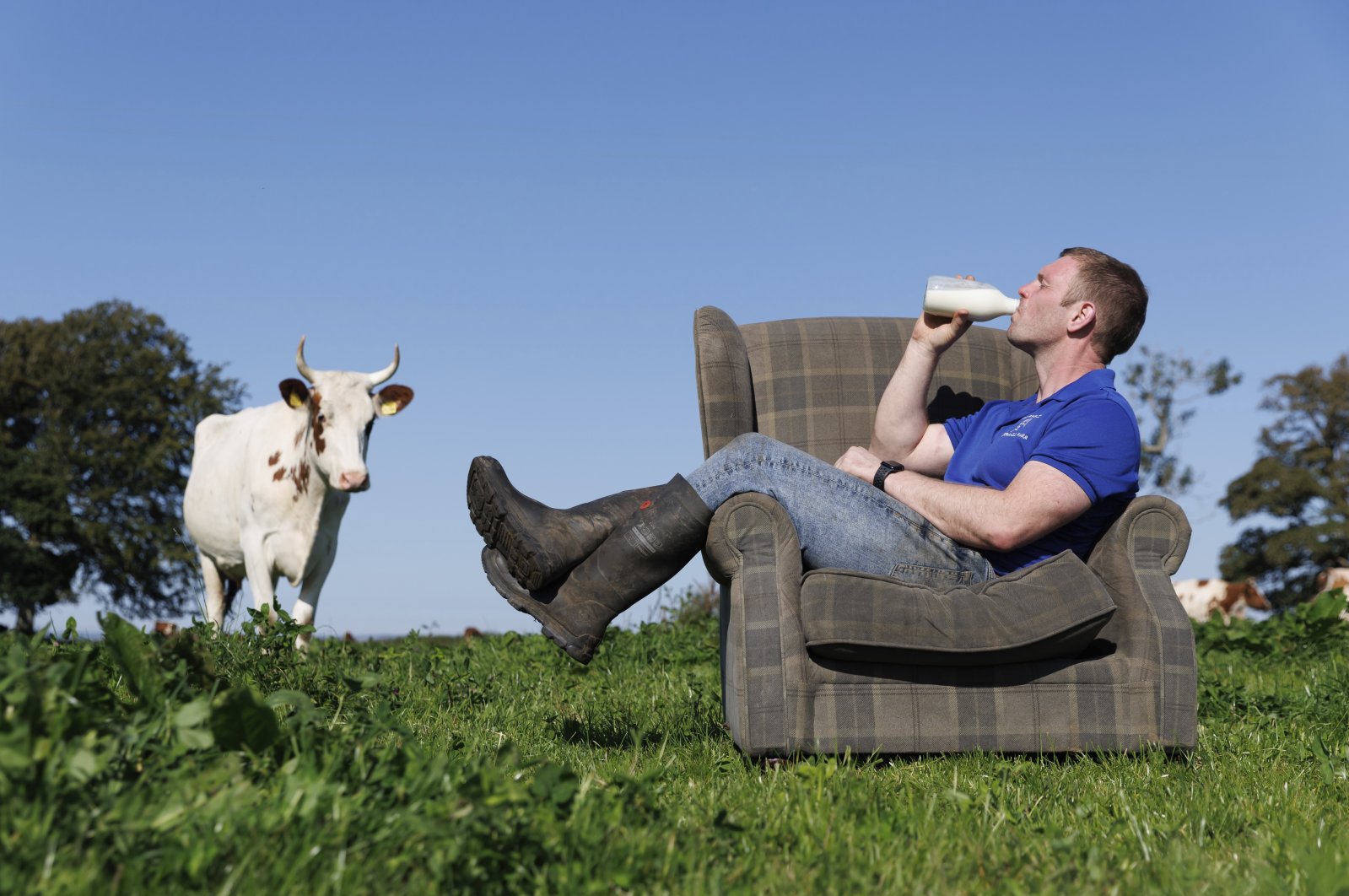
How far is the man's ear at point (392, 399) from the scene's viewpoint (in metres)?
8.77

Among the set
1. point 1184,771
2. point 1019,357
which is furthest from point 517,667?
point 1184,771

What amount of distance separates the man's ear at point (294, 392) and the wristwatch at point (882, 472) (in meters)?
5.52

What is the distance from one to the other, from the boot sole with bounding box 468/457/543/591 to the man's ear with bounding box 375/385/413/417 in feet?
16.4

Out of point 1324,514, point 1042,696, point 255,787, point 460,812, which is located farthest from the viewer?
point 1324,514

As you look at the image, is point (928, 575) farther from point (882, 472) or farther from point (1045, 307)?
point (1045, 307)

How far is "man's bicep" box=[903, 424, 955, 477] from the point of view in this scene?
4.99 metres

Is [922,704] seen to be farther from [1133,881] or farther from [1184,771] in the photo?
[1133,881]

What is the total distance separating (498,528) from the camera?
390 cm

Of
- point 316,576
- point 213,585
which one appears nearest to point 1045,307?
point 316,576

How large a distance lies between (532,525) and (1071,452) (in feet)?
6.46

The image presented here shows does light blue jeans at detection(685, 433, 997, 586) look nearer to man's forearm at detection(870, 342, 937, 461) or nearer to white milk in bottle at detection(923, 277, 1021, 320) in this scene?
man's forearm at detection(870, 342, 937, 461)

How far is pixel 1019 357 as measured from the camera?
5656mm

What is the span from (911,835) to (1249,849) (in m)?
0.86

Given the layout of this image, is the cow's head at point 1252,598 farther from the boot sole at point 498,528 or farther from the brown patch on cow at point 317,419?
the boot sole at point 498,528
